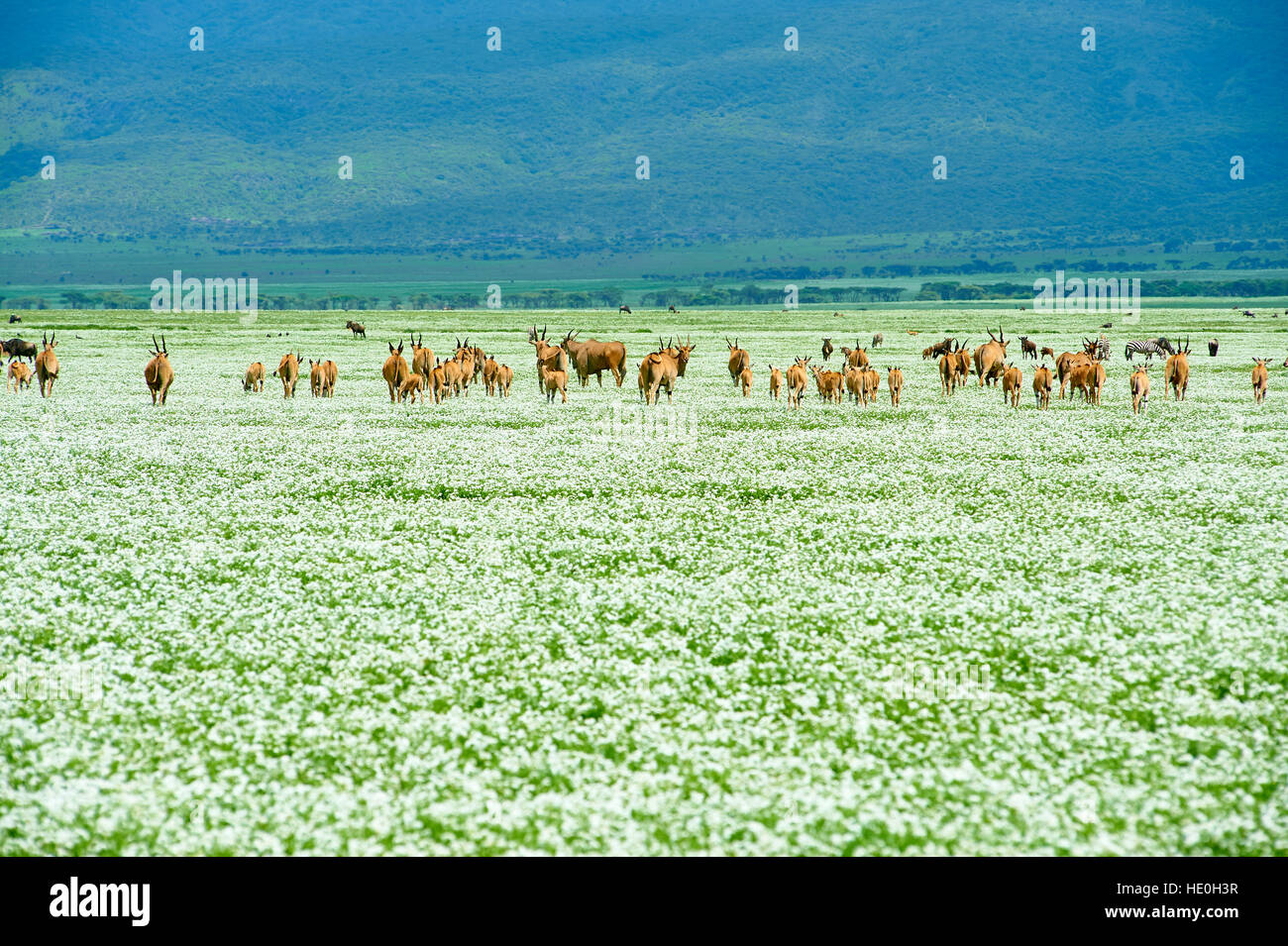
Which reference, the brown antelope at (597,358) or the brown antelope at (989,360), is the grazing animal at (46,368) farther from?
the brown antelope at (989,360)

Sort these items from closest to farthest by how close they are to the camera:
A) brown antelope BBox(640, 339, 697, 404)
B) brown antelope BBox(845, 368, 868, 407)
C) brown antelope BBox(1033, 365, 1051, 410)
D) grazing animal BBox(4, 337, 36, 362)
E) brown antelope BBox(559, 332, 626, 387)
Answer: brown antelope BBox(1033, 365, 1051, 410) < brown antelope BBox(640, 339, 697, 404) < brown antelope BBox(845, 368, 868, 407) < brown antelope BBox(559, 332, 626, 387) < grazing animal BBox(4, 337, 36, 362)

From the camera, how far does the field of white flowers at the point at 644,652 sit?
7.58 metres

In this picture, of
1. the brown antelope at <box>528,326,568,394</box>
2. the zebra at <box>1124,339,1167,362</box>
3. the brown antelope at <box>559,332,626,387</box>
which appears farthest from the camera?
the zebra at <box>1124,339,1167,362</box>

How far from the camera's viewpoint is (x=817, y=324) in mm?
110062

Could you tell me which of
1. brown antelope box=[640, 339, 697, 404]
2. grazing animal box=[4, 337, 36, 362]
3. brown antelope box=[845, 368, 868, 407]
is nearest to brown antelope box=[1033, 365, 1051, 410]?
brown antelope box=[845, 368, 868, 407]

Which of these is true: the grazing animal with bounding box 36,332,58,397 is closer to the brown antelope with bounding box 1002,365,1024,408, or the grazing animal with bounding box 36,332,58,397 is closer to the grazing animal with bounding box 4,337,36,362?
the grazing animal with bounding box 4,337,36,362

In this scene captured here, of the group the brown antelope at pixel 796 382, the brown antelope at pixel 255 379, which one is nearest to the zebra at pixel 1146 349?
the brown antelope at pixel 796 382

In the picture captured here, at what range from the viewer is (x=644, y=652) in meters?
11.0

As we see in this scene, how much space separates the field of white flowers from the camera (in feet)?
24.9

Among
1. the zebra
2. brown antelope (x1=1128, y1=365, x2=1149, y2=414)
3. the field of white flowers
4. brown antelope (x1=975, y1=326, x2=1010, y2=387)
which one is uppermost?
the zebra

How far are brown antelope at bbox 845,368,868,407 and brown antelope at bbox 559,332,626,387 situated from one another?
10423 mm

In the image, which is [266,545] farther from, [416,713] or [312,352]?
[312,352]

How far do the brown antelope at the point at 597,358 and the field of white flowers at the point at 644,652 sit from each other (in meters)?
18.9

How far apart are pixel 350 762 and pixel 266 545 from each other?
833cm
